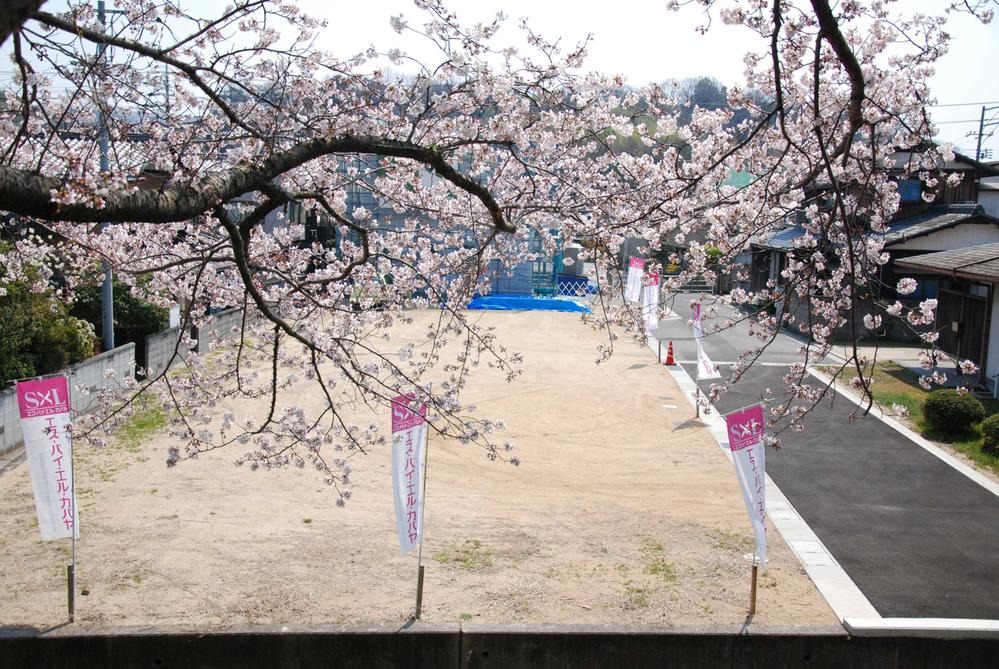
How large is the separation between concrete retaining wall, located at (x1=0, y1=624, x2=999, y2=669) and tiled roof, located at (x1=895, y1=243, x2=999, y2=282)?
11.2m

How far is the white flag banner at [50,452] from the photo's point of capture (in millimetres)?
6727

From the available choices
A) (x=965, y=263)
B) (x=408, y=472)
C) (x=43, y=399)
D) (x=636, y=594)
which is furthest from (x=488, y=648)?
(x=965, y=263)

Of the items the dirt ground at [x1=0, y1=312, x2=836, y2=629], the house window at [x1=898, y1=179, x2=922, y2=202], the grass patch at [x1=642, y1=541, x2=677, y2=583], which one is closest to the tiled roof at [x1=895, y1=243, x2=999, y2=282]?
the dirt ground at [x1=0, y1=312, x2=836, y2=629]

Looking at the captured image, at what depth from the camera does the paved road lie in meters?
7.50

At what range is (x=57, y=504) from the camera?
22.6 ft

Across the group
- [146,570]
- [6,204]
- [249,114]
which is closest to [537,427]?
[146,570]

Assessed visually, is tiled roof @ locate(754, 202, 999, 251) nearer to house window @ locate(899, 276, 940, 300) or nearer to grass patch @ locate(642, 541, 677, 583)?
house window @ locate(899, 276, 940, 300)

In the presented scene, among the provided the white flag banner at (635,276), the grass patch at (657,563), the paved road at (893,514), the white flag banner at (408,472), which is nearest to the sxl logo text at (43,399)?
the white flag banner at (408,472)

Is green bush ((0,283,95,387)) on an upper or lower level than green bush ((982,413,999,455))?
upper

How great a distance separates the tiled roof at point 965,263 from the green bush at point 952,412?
Result: 2.73 m

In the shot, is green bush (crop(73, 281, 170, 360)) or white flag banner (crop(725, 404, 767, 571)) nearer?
white flag banner (crop(725, 404, 767, 571))

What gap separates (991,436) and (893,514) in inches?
143

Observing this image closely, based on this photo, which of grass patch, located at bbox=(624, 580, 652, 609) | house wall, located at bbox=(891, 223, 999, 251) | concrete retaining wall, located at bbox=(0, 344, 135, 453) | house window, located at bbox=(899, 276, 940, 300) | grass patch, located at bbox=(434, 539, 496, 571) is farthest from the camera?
house window, located at bbox=(899, 276, 940, 300)

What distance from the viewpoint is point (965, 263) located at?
16531 millimetres
